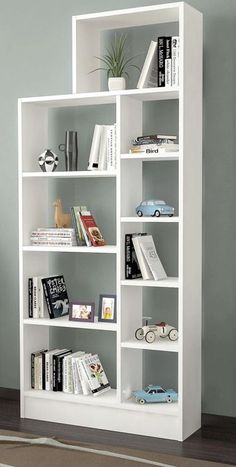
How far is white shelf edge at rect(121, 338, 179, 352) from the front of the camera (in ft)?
11.7

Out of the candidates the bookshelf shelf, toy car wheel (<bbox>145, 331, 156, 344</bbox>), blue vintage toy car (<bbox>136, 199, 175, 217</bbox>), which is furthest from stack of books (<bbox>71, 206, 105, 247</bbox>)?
toy car wheel (<bbox>145, 331, 156, 344</bbox>)

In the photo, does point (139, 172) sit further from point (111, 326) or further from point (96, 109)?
point (111, 326)

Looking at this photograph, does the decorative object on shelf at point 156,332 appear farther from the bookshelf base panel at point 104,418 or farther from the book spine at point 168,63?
the book spine at point 168,63

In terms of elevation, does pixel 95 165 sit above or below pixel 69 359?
above

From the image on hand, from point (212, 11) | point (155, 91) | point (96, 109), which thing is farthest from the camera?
point (96, 109)

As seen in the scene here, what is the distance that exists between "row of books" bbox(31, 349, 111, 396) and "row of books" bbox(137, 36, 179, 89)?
→ 141 cm

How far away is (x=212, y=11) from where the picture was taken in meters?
3.79

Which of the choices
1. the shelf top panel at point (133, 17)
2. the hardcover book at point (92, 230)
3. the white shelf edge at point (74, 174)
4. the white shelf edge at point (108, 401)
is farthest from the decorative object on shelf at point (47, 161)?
the white shelf edge at point (108, 401)

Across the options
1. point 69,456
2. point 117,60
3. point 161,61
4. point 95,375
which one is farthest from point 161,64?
point 69,456

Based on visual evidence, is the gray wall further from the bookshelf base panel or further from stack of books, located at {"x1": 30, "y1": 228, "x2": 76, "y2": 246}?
stack of books, located at {"x1": 30, "y1": 228, "x2": 76, "y2": 246}

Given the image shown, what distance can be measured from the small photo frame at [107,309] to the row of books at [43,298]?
252 millimetres

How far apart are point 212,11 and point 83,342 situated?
1886mm

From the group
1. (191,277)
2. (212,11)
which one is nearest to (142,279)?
(191,277)

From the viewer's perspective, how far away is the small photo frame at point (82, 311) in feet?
12.6
